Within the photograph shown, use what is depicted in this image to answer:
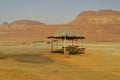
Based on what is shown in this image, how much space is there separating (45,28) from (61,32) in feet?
410

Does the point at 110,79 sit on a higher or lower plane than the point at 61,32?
lower

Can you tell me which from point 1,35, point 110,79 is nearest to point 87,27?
point 1,35

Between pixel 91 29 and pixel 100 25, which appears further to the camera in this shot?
pixel 100 25

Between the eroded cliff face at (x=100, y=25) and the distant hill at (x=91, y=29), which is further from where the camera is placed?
the distant hill at (x=91, y=29)

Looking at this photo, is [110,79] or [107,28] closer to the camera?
[110,79]

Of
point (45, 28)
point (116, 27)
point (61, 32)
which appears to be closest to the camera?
point (61, 32)

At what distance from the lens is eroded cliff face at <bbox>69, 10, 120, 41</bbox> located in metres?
134

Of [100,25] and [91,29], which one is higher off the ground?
[100,25]

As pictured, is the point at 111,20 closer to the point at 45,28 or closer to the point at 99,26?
→ the point at 99,26

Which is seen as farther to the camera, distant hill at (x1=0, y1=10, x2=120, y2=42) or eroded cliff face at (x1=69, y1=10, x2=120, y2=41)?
distant hill at (x1=0, y1=10, x2=120, y2=42)

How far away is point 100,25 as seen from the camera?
479 ft

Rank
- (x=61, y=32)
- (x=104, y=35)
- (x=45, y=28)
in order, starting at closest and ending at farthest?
(x=61, y=32), (x=104, y=35), (x=45, y=28)

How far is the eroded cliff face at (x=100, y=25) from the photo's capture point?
134 metres

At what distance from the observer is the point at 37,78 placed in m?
12.1
